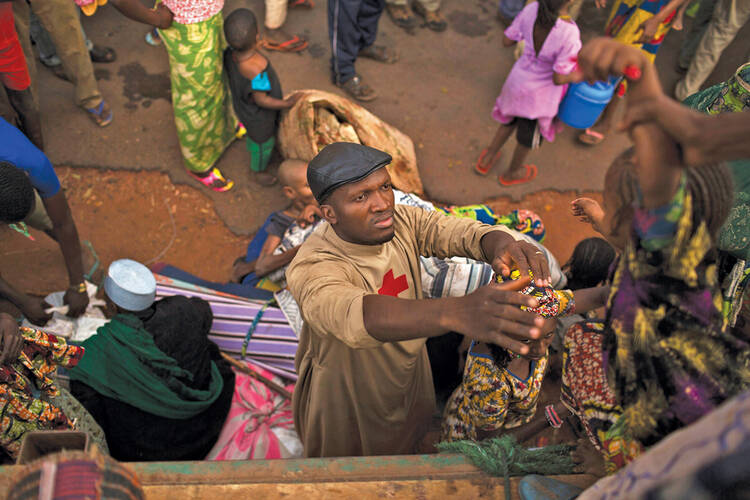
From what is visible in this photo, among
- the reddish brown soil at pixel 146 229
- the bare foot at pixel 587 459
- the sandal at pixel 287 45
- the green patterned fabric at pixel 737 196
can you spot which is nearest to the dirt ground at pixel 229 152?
the reddish brown soil at pixel 146 229

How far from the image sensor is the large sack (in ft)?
12.7

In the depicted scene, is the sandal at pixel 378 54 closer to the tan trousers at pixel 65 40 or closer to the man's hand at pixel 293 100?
the man's hand at pixel 293 100

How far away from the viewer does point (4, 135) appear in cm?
256

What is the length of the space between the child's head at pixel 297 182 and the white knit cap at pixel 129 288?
119 centimetres

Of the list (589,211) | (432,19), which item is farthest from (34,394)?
(432,19)

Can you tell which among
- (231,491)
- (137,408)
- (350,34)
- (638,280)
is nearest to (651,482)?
(638,280)

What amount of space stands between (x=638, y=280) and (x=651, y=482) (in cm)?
35

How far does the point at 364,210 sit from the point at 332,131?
2.23 m

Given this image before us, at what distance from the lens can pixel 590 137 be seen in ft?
16.1

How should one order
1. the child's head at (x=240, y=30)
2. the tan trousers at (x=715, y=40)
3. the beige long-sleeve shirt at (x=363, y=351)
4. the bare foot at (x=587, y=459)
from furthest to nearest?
the tan trousers at (x=715, y=40) → the child's head at (x=240, y=30) → the beige long-sleeve shirt at (x=363, y=351) → the bare foot at (x=587, y=459)

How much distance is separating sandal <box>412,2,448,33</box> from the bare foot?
5.33 metres

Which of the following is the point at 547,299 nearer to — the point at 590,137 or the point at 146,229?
the point at 146,229

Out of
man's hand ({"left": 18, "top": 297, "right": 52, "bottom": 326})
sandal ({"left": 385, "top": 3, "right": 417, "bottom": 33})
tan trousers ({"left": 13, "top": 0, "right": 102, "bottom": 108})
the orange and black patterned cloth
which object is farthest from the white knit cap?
sandal ({"left": 385, "top": 3, "right": 417, "bottom": 33})

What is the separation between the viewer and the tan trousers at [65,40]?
3789mm
